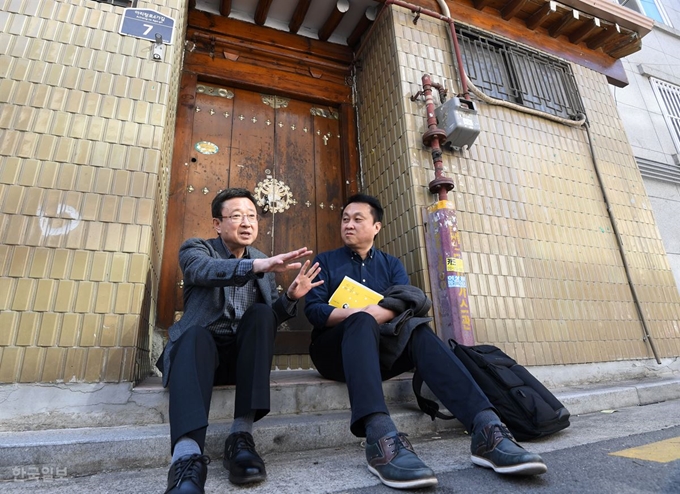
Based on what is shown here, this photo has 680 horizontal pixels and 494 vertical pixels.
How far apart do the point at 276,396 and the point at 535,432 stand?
1.18 meters

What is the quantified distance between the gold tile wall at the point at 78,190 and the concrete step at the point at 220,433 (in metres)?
0.29

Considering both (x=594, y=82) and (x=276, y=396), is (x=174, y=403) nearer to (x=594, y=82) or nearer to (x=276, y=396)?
(x=276, y=396)

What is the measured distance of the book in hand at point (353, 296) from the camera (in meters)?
1.99

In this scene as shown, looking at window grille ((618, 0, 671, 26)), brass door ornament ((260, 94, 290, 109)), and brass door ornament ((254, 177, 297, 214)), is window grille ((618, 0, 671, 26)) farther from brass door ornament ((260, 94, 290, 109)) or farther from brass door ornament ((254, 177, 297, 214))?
brass door ornament ((254, 177, 297, 214))

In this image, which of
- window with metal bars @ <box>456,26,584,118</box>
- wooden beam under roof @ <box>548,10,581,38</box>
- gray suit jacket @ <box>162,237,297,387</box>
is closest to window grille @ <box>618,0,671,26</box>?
wooden beam under roof @ <box>548,10,581,38</box>

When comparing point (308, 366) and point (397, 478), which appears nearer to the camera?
point (397, 478)

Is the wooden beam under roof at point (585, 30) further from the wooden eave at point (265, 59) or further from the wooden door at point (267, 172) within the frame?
the wooden door at point (267, 172)

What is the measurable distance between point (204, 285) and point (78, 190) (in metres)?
0.98

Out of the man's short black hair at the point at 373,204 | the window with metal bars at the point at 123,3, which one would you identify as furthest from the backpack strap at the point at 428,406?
the window with metal bars at the point at 123,3

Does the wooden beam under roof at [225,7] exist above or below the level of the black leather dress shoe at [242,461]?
above

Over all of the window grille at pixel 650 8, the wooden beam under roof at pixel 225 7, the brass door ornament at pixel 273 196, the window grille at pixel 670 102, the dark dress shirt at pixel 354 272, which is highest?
the window grille at pixel 650 8

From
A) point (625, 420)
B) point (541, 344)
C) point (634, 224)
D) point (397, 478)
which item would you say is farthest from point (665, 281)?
point (397, 478)

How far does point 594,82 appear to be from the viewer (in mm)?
4250

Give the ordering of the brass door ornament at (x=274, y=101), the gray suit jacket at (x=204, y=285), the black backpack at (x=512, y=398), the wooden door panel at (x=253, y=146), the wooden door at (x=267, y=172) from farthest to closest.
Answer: the brass door ornament at (x=274, y=101), the wooden door panel at (x=253, y=146), the wooden door at (x=267, y=172), the black backpack at (x=512, y=398), the gray suit jacket at (x=204, y=285)
